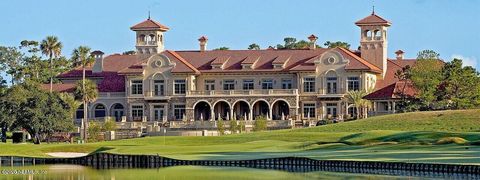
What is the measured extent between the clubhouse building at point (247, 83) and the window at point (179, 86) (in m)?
0.10

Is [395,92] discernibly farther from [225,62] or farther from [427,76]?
[225,62]

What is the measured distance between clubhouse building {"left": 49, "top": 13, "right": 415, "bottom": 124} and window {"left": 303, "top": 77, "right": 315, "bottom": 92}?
7 centimetres

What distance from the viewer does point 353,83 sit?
448 ft

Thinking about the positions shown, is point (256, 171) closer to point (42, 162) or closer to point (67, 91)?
point (42, 162)

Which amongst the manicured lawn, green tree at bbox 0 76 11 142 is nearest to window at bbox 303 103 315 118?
the manicured lawn

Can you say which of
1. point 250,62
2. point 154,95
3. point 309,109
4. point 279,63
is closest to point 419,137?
point 309,109

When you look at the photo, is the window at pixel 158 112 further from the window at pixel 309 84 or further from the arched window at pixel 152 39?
the window at pixel 309 84

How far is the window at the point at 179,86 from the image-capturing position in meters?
140

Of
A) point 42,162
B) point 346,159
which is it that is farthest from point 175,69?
point 346,159

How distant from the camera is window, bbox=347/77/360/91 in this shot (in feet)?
447

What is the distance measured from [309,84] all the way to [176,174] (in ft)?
208

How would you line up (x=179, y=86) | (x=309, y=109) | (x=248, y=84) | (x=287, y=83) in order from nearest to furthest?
(x=309, y=109)
(x=287, y=83)
(x=179, y=86)
(x=248, y=84)

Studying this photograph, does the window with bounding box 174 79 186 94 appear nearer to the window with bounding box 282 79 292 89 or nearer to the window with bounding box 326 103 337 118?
the window with bounding box 282 79 292 89

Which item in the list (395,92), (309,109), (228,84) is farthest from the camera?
(228,84)
